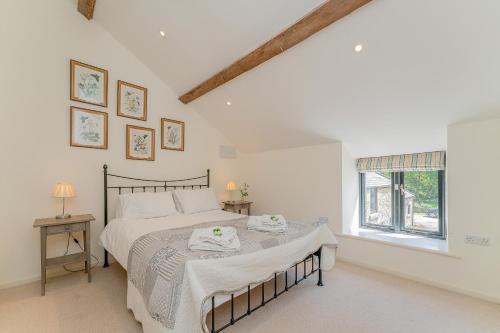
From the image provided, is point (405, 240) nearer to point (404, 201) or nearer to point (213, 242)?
point (404, 201)

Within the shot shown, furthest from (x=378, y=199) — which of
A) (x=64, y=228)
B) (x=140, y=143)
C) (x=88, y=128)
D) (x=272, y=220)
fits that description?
(x=88, y=128)

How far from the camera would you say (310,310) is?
209cm

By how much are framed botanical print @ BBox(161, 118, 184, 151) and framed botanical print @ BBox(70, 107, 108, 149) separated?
0.84m

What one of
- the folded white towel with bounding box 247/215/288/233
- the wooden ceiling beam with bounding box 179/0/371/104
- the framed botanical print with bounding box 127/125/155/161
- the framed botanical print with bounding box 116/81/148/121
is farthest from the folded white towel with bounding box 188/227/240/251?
the framed botanical print with bounding box 116/81/148/121

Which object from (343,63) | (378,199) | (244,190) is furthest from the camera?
(244,190)

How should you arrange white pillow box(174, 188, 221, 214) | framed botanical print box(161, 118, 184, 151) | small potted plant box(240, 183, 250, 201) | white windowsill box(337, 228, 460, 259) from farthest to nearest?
small potted plant box(240, 183, 250, 201) < framed botanical print box(161, 118, 184, 151) < white pillow box(174, 188, 221, 214) < white windowsill box(337, 228, 460, 259)

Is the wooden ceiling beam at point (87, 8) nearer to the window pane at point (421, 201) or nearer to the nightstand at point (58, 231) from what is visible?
the nightstand at point (58, 231)

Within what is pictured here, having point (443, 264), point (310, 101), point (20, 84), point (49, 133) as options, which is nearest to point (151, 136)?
point (49, 133)

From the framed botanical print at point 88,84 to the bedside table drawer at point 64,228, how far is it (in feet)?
5.19

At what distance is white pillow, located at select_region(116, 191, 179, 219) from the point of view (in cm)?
286

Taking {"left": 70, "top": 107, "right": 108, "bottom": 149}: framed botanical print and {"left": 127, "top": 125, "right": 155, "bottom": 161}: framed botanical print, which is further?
{"left": 127, "top": 125, "right": 155, "bottom": 161}: framed botanical print

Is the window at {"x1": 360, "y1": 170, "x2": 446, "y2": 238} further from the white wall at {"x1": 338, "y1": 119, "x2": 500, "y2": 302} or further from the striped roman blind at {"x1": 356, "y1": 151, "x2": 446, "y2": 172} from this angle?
the white wall at {"x1": 338, "y1": 119, "x2": 500, "y2": 302}

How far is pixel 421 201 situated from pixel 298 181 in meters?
1.75

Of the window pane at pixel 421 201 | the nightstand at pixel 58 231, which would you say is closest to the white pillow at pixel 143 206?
the nightstand at pixel 58 231
